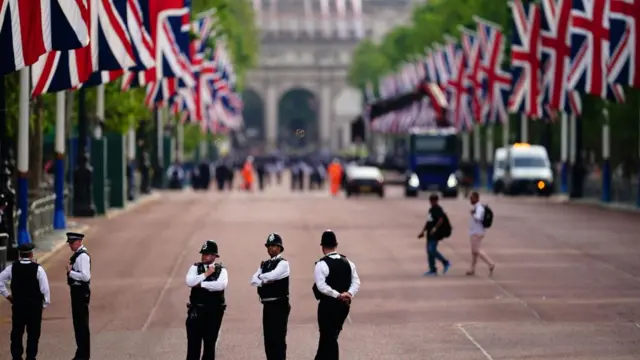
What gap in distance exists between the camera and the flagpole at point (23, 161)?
35.1 meters

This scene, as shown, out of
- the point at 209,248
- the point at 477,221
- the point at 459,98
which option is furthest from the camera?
the point at 459,98

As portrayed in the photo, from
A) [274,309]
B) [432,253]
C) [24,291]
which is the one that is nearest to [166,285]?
[432,253]

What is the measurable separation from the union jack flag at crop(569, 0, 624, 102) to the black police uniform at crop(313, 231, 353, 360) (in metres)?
34.4

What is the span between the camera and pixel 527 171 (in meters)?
74.5

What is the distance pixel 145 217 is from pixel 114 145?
4.76 m

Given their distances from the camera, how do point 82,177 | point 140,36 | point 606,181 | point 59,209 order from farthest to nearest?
point 606,181 < point 82,177 < point 59,209 < point 140,36

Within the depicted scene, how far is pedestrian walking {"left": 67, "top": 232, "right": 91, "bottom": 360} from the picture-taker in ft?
60.1

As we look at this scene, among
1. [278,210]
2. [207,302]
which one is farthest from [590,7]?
[207,302]

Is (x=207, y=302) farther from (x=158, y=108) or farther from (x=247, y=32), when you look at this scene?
(x=247, y=32)

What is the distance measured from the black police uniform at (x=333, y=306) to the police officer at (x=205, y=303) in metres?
0.91

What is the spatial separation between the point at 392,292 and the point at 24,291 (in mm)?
11309

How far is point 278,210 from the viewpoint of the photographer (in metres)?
60.7

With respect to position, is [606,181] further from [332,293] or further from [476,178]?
[332,293]

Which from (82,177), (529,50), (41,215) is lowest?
(41,215)
